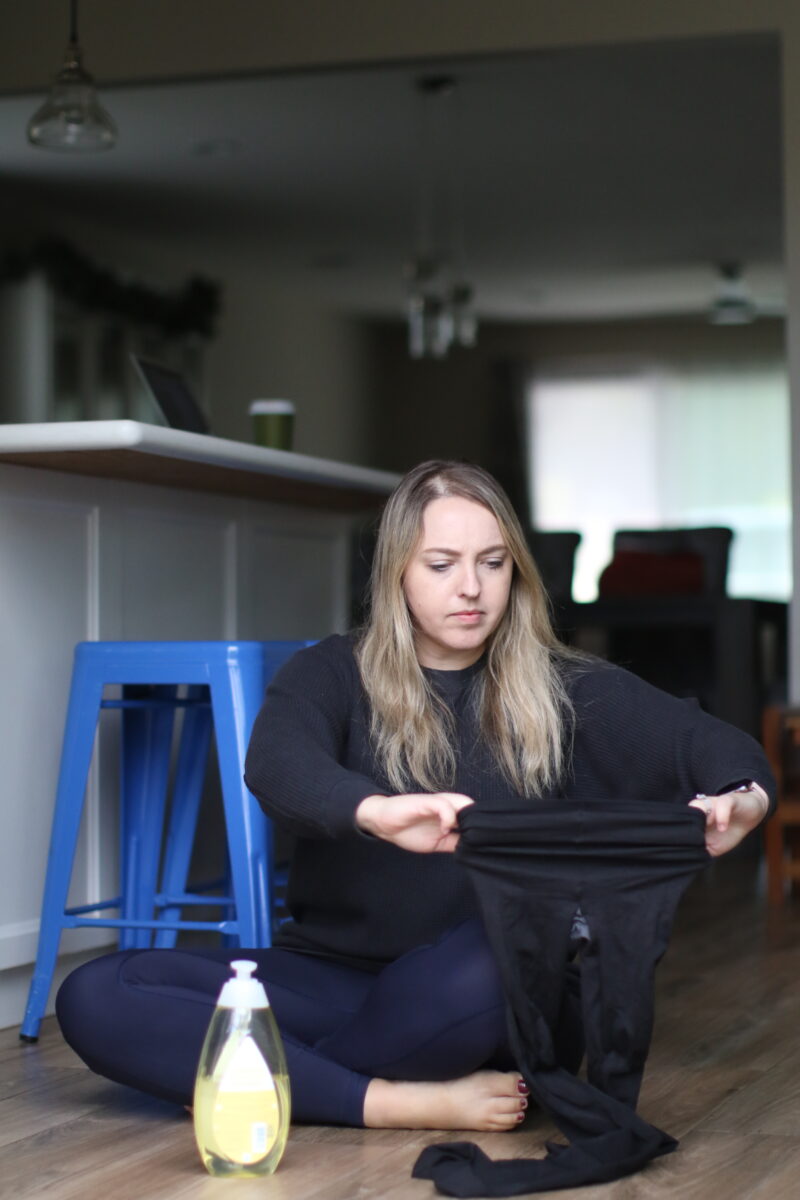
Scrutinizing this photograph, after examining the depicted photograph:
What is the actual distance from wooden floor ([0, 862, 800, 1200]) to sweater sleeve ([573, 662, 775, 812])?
391 mm

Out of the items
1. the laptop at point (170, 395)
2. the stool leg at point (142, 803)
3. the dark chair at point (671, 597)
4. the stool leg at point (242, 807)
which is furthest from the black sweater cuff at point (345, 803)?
the dark chair at point (671, 597)

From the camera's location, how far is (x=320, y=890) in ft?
6.52

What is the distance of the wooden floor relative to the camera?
1.65m

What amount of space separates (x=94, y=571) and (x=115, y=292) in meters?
4.93

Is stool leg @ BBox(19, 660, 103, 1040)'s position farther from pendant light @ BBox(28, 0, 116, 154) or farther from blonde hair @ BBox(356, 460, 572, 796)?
pendant light @ BBox(28, 0, 116, 154)

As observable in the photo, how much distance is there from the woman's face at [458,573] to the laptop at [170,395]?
3.24 feet

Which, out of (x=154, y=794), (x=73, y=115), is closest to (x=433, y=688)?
(x=154, y=794)

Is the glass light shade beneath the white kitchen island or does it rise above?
above

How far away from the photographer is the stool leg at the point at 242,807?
7.50 feet

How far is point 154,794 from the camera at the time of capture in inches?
103

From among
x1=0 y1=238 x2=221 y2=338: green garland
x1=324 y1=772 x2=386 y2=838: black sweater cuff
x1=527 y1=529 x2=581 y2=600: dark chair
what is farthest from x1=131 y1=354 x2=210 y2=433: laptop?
x1=0 y1=238 x2=221 y2=338: green garland

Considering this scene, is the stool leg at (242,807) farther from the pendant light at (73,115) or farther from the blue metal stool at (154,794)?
the pendant light at (73,115)

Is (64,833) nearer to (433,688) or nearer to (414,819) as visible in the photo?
(433,688)

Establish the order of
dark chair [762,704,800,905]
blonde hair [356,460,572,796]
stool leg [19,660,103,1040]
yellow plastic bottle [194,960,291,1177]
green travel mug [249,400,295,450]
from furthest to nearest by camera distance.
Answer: dark chair [762,704,800,905], green travel mug [249,400,295,450], stool leg [19,660,103,1040], blonde hair [356,460,572,796], yellow plastic bottle [194,960,291,1177]
